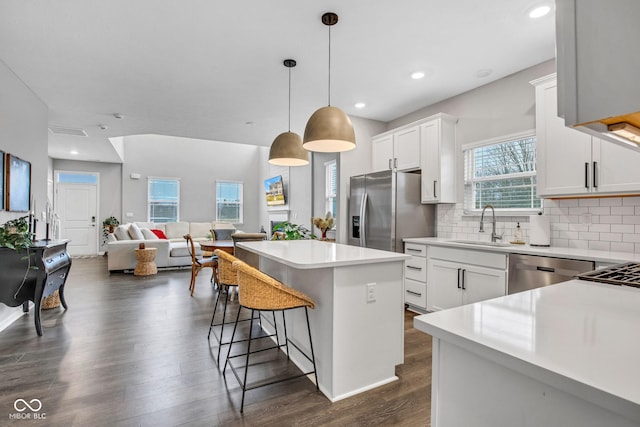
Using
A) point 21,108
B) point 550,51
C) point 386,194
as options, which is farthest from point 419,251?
point 21,108

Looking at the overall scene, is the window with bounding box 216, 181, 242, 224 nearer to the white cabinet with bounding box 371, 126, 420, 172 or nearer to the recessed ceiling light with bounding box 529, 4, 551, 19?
the white cabinet with bounding box 371, 126, 420, 172

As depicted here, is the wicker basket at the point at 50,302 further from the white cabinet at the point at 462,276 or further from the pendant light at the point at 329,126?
the white cabinet at the point at 462,276

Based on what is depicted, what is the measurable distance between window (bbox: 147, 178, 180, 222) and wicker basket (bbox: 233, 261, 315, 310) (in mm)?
8413

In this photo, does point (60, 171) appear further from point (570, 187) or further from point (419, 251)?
point (570, 187)

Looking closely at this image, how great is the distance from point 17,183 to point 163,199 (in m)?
5.95

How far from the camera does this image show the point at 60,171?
8.41 metres

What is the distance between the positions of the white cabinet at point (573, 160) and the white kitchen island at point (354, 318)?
67.2 inches

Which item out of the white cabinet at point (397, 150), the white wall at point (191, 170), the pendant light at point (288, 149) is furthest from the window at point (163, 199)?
the pendant light at point (288, 149)

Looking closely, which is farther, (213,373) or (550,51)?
(550,51)

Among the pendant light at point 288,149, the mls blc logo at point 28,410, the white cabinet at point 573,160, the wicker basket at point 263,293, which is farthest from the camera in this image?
the pendant light at point 288,149

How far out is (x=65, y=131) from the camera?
5770mm

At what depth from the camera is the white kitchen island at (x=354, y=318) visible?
204cm

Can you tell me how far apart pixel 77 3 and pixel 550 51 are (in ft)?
13.0

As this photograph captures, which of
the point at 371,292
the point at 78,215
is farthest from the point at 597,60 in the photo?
the point at 78,215
